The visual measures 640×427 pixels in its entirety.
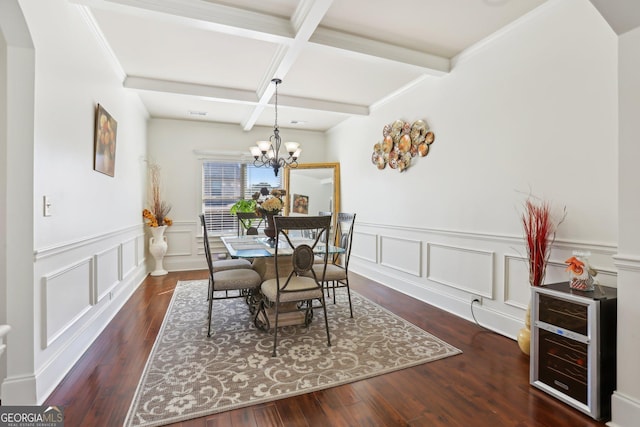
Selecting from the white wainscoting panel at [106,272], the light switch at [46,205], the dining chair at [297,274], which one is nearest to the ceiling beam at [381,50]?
the dining chair at [297,274]

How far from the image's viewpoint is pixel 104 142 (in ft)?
9.87

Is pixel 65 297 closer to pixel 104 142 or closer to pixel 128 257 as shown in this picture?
pixel 104 142

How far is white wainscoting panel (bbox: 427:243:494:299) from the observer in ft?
9.96

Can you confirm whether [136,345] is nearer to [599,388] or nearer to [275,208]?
[275,208]

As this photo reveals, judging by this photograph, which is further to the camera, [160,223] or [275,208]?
[160,223]

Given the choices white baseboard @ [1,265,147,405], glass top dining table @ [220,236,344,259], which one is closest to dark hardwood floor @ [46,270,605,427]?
white baseboard @ [1,265,147,405]

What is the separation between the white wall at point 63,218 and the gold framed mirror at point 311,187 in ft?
10.9

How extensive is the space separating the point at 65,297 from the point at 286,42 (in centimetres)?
269

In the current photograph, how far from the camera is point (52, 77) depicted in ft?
6.64

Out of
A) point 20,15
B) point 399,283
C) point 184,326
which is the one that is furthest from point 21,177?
point 399,283

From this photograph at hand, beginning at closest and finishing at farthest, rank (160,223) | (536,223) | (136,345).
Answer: (536,223), (136,345), (160,223)

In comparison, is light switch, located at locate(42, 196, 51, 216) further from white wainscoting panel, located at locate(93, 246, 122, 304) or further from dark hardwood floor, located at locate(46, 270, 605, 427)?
dark hardwood floor, located at locate(46, 270, 605, 427)

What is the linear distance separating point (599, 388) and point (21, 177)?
3.47 meters

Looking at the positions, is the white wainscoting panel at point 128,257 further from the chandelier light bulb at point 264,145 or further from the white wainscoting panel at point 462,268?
the white wainscoting panel at point 462,268
